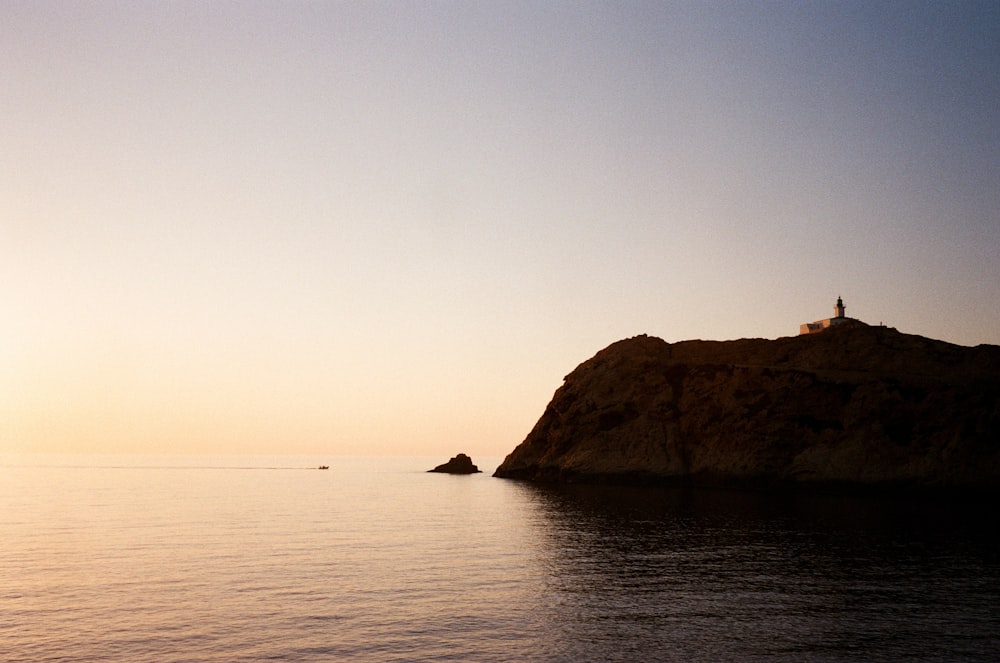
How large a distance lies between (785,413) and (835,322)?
37906mm

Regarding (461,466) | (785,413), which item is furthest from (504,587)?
(461,466)

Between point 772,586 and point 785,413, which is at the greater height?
point 785,413

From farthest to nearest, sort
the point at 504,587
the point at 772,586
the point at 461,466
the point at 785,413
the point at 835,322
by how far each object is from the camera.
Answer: the point at 461,466 < the point at 835,322 < the point at 785,413 < the point at 772,586 < the point at 504,587

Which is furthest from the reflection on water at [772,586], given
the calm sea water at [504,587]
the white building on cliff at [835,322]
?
the white building on cliff at [835,322]

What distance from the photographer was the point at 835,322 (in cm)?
13700

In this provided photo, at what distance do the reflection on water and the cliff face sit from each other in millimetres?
29953

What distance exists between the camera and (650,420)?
121 meters

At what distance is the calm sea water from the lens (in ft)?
85.6

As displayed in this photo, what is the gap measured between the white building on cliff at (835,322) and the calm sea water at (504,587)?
239 feet

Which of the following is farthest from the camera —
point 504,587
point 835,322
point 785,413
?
point 835,322

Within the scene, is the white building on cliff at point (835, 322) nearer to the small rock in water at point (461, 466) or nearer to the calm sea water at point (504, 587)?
the calm sea water at point (504, 587)

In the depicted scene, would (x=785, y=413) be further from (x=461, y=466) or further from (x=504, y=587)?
(x=461, y=466)

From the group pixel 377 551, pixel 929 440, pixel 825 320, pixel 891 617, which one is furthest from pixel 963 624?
pixel 825 320

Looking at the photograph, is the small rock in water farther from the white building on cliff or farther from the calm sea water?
the calm sea water
